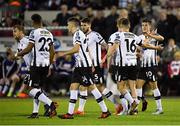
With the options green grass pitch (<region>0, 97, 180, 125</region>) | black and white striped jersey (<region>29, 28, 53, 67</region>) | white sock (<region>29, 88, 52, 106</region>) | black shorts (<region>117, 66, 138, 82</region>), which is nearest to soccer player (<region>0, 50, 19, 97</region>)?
green grass pitch (<region>0, 97, 180, 125</region>)

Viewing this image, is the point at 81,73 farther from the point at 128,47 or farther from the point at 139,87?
the point at 139,87

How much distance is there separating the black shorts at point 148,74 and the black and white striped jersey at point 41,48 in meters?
3.03

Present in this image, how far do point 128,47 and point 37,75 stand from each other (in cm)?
238

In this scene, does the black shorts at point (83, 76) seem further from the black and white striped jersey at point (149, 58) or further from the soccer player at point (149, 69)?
the black and white striped jersey at point (149, 58)


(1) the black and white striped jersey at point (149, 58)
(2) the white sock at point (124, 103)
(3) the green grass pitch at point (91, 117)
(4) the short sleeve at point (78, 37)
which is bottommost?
(3) the green grass pitch at point (91, 117)

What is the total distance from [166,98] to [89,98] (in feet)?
8.71

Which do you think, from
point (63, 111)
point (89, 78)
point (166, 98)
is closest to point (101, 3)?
point (166, 98)

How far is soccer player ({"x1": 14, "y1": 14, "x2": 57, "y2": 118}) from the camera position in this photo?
15531mm

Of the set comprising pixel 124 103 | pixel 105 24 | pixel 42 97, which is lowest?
pixel 124 103

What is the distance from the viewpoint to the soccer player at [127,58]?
16250 millimetres

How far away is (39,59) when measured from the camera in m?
15.7

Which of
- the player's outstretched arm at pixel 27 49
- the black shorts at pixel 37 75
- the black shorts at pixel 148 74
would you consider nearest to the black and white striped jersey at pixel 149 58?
the black shorts at pixel 148 74

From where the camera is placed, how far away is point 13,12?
1087 inches

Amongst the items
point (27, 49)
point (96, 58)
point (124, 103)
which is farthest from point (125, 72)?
point (27, 49)
